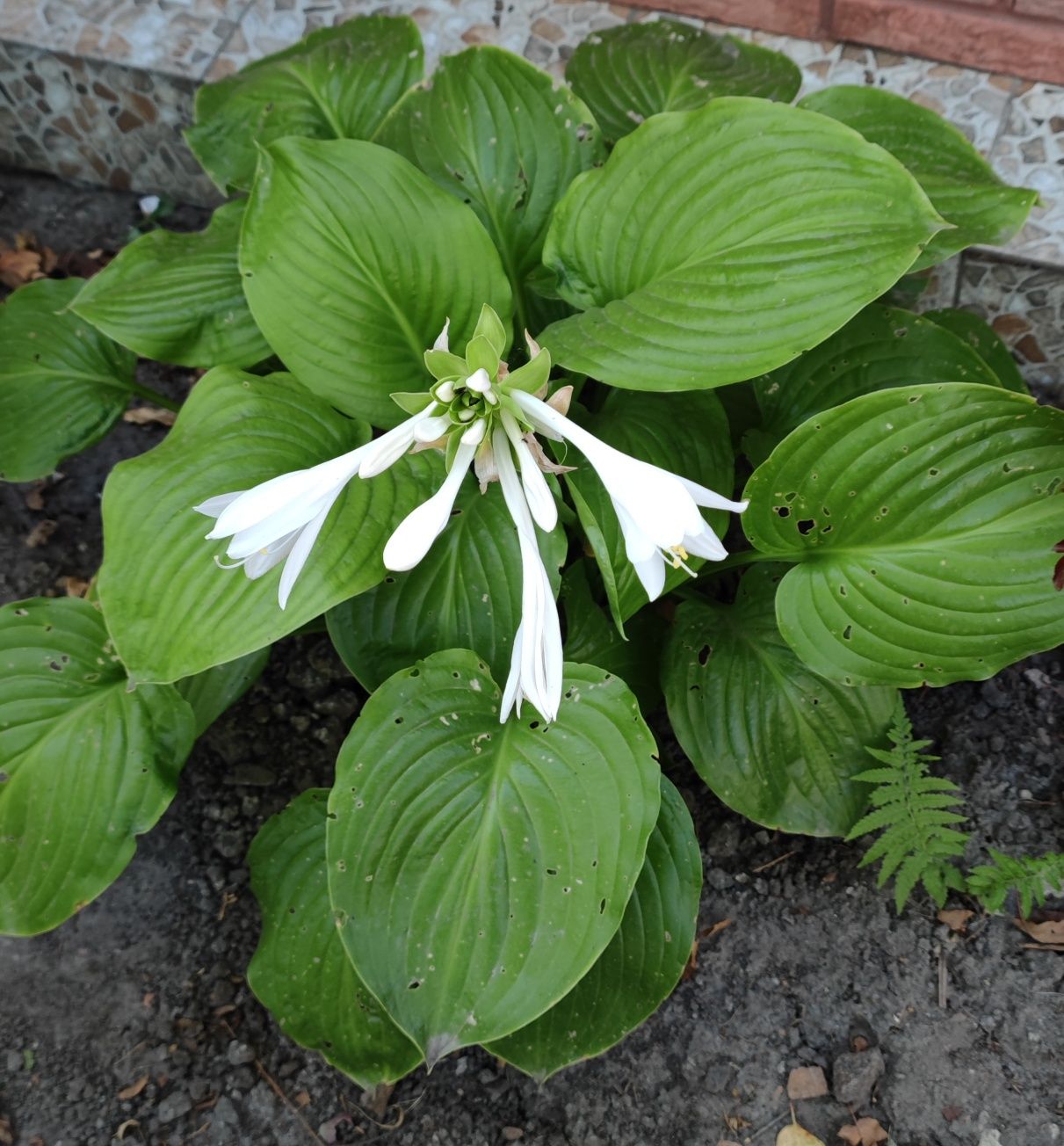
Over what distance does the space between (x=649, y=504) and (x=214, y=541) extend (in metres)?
0.61

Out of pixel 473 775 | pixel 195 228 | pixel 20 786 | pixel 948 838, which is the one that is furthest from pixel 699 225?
pixel 195 228

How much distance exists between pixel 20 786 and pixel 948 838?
1.31 m

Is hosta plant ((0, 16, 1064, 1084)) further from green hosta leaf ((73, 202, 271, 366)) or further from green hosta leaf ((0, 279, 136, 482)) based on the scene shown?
green hosta leaf ((0, 279, 136, 482))

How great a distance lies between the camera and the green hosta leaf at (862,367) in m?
1.55

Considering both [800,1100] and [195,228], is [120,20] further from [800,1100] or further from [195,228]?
[800,1100]

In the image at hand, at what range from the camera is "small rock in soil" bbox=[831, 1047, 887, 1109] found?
1.45 m

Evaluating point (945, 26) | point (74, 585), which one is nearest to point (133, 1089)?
point (74, 585)

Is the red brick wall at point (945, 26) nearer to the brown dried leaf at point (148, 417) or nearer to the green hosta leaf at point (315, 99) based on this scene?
the green hosta leaf at point (315, 99)

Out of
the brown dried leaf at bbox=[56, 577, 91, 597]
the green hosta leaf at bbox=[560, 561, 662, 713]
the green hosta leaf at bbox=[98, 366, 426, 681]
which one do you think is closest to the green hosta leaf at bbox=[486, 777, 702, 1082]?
the green hosta leaf at bbox=[560, 561, 662, 713]

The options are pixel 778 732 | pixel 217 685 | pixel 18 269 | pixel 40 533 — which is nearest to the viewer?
pixel 778 732

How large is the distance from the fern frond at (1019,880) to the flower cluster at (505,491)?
2.49 feet

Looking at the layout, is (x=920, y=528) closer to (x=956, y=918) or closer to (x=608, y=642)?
(x=608, y=642)

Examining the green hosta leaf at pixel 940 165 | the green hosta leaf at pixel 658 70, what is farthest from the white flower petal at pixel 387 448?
the green hosta leaf at pixel 658 70

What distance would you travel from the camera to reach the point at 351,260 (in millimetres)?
1420
